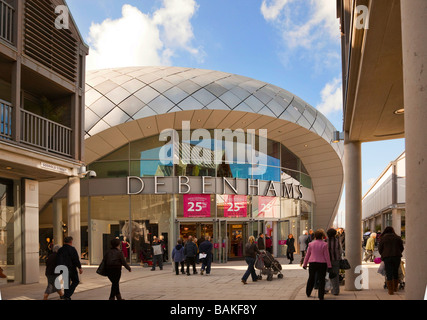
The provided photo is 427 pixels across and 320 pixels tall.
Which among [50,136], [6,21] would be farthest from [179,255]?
[6,21]

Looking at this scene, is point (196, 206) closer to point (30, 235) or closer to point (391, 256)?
point (30, 235)

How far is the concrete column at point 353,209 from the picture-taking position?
39.5 feet

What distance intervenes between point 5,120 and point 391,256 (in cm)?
1003

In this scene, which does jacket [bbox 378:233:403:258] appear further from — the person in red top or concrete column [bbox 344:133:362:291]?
concrete column [bbox 344:133:362:291]

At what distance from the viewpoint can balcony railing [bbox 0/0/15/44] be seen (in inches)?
475

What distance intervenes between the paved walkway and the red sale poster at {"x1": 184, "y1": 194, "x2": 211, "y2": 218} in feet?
25.8

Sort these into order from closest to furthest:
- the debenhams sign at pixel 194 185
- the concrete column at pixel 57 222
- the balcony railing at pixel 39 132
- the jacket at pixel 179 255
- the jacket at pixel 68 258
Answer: the jacket at pixel 68 258 < the balcony railing at pixel 39 132 < the jacket at pixel 179 255 < the debenhams sign at pixel 194 185 < the concrete column at pixel 57 222

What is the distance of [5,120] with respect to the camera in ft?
40.6

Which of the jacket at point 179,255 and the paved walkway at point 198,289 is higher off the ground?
the jacket at point 179,255

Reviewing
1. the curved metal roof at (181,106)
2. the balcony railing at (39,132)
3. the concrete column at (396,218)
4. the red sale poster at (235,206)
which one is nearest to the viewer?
the balcony railing at (39,132)

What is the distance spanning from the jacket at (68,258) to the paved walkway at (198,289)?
140 centimetres

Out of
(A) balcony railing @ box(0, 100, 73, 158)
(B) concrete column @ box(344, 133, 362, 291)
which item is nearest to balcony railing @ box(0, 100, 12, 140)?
(A) balcony railing @ box(0, 100, 73, 158)
